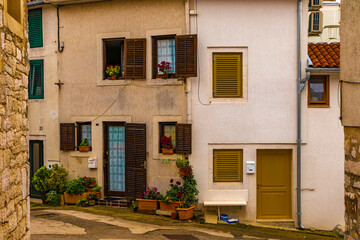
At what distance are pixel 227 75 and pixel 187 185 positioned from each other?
10.6ft

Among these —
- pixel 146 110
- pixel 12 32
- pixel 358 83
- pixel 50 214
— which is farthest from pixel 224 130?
pixel 12 32

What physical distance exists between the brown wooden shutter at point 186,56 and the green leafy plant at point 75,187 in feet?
14.0

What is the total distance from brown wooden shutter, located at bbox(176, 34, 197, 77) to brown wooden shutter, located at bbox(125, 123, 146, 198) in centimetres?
193

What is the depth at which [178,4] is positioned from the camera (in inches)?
408

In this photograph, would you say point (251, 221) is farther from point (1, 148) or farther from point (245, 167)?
point (1, 148)

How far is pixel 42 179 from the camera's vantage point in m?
11.1

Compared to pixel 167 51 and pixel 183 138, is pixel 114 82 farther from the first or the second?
pixel 183 138

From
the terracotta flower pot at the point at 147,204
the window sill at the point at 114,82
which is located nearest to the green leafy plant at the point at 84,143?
the window sill at the point at 114,82

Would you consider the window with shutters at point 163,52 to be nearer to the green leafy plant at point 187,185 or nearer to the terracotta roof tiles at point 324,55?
the green leafy plant at point 187,185

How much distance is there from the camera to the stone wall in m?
3.91

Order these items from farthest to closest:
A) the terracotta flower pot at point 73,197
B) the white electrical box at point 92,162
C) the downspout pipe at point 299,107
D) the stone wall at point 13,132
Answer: the white electrical box at point 92,162 < the terracotta flower pot at point 73,197 < the downspout pipe at point 299,107 < the stone wall at point 13,132

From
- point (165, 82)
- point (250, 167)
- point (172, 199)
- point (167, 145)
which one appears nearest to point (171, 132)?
point (167, 145)

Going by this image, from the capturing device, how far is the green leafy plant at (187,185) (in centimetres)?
999

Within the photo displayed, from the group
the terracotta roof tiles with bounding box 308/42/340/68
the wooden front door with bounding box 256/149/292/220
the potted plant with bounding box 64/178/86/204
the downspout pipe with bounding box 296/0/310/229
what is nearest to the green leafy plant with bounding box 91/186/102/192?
the potted plant with bounding box 64/178/86/204
